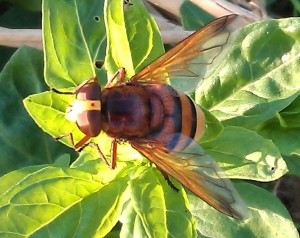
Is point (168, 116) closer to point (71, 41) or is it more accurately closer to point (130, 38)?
point (130, 38)

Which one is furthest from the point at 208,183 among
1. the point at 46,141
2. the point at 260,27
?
the point at 46,141

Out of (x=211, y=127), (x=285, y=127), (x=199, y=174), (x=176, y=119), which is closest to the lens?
(x=199, y=174)

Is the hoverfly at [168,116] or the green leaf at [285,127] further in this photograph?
the green leaf at [285,127]

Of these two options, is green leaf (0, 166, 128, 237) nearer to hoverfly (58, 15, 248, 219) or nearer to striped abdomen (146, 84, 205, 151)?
hoverfly (58, 15, 248, 219)

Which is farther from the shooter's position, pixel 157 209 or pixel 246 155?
pixel 246 155

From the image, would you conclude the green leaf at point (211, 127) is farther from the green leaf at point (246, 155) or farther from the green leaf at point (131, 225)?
the green leaf at point (131, 225)

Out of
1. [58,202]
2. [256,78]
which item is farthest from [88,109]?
[256,78]

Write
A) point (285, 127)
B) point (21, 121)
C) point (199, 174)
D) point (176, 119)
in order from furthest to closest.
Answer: point (21, 121) < point (285, 127) < point (176, 119) < point (199, 174)

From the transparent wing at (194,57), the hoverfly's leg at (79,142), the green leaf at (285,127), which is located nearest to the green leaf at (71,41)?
the hoverfly's leg at (79,142)

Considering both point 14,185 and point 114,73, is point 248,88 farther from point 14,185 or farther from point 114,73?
point 14,185
